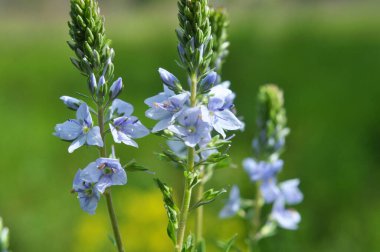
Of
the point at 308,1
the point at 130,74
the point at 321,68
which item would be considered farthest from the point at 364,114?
the point at 308,1

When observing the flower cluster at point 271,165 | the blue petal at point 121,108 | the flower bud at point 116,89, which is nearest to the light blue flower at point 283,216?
the flower cluster at point 271,165

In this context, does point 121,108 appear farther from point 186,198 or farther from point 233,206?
point 233,206

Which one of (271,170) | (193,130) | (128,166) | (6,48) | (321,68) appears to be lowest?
(6,48)

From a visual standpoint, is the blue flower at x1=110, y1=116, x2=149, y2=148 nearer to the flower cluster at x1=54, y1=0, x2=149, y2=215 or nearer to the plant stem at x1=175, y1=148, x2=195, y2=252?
the flower cluster at x1=54, y1=0, x2=149, y2=215

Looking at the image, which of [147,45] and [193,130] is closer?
[193,130]

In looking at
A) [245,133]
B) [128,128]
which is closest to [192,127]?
[128,128]

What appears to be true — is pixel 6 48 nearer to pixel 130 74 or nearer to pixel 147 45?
pixel 147 45
